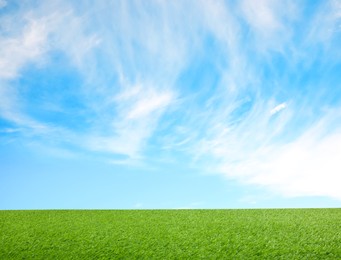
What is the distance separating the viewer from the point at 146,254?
4.99m

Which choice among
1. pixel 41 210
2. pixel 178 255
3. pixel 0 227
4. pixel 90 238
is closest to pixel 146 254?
pixel 178 255

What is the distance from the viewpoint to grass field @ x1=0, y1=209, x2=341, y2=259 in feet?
16.5

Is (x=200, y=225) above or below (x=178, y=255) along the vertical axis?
above

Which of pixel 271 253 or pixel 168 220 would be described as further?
pixel 168 220

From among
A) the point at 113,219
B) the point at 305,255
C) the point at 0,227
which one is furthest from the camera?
the point at 113,219

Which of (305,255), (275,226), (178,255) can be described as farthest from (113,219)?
(305,255)

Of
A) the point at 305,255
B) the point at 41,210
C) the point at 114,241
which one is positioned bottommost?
the point at 305,255

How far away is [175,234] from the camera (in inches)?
228

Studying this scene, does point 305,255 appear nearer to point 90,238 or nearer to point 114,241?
point 114,241

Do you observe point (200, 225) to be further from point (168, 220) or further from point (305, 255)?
point (305, 255)

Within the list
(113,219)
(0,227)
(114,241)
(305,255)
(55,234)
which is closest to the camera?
(305,255)

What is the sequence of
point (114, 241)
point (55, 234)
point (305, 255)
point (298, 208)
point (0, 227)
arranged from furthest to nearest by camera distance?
1. point (298, 208)
2. point (0, 227)
3. point (55, 234)
4. point (114, 241)
5. point (305, 255)

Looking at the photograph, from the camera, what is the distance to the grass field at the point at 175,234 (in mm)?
5016

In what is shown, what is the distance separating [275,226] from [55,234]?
3821mm
